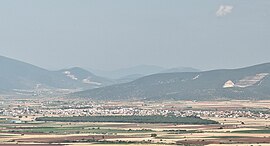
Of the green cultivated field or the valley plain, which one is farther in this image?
the green cultivated field

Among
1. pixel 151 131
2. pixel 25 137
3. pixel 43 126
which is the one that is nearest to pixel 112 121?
pixel 43 126

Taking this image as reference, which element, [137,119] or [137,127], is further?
[137,119]

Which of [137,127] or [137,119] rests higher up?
[137,119]

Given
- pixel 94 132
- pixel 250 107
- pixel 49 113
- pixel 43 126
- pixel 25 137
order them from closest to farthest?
pixel 25 137 → pixel 94 132 → pixel 43 126 → pixel 49 113 → pixel 250 107

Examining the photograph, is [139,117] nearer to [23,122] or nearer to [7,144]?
[23,122]

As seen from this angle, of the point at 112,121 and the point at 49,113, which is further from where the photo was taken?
the point at 49,113

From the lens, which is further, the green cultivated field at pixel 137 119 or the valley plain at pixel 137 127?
the green cultivated field at pixel 137 119

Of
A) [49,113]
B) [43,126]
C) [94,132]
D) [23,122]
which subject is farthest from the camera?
[49,113]
